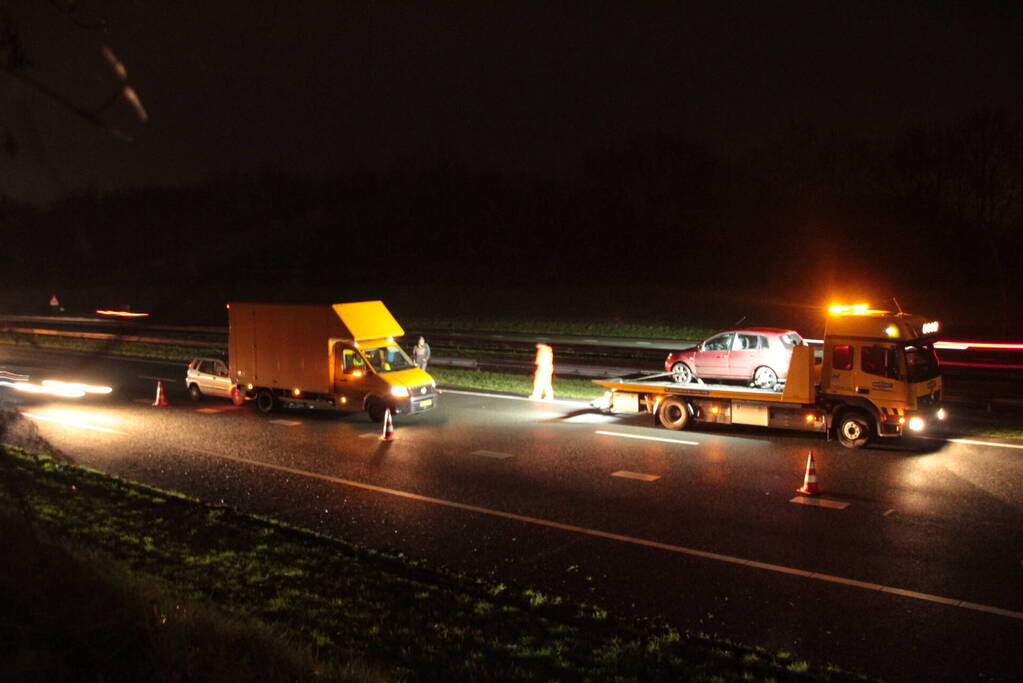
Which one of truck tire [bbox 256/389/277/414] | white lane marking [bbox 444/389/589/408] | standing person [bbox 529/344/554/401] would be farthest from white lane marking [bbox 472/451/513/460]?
truck tire [bbox 256/389/277/414]

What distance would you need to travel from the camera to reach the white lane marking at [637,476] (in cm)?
1421

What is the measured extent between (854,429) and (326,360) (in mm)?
11205

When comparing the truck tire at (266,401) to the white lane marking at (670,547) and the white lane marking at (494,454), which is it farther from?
the white lane marking at (494,454)

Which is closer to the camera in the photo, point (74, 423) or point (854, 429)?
point (854, 429)

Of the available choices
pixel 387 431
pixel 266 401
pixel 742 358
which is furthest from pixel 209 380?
pixel 742 358

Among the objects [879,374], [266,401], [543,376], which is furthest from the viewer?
[543,376]

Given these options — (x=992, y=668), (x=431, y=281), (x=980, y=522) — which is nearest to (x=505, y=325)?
(x=431, y=281)

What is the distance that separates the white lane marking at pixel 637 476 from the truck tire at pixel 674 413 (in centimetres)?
358

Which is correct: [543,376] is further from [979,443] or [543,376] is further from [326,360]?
[979,443]

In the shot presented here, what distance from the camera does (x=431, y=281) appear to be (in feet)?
203

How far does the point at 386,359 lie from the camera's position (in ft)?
66.8

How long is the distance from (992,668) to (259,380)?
17022mm

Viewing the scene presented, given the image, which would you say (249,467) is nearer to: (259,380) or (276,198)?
(259,380)

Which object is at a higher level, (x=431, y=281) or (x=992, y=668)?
(x=431, y=281)
